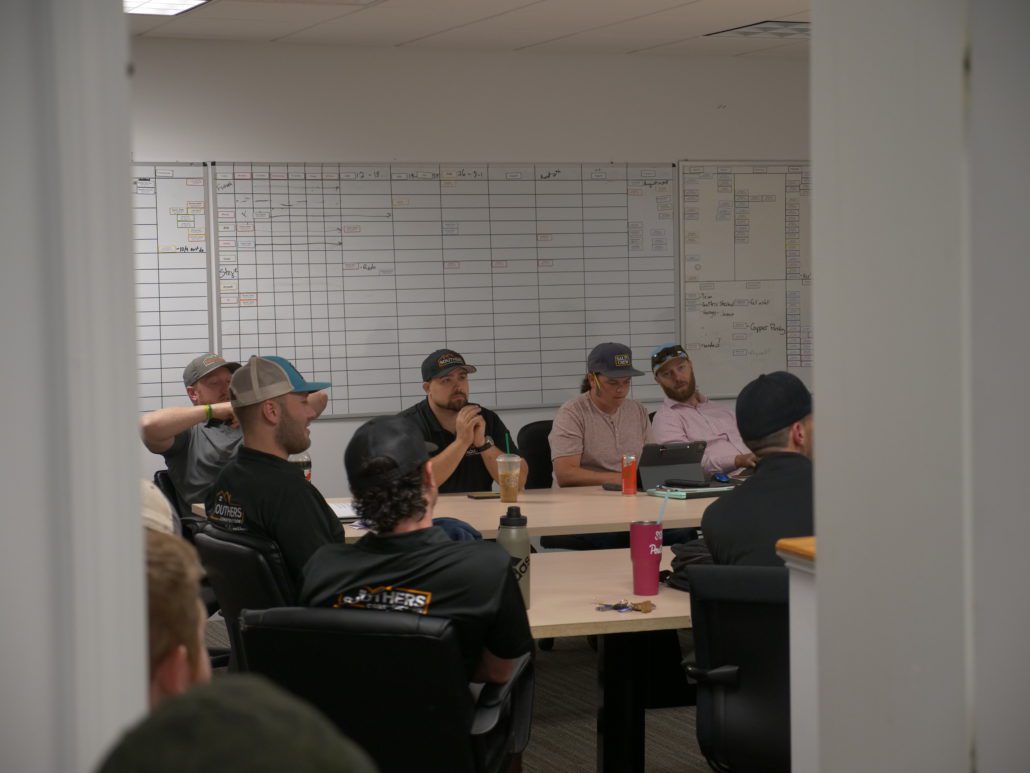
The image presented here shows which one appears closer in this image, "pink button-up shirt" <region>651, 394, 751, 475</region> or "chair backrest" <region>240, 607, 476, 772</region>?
"chair backrest" <region>240, 607, 476, 772</region>

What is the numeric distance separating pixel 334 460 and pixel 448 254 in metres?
1.22

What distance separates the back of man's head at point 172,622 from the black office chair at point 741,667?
1.40 m

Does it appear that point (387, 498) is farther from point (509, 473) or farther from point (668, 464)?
point (668, 464)

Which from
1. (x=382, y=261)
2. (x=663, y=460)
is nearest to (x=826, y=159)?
(x=663, y=460)

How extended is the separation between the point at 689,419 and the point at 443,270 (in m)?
1.57

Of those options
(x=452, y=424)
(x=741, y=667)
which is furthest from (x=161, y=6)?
(x=741, y=667)

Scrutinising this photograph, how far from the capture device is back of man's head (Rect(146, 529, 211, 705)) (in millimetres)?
1358

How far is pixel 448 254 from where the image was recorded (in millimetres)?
6195

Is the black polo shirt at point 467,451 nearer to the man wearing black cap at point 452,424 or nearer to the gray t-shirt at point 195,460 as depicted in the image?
the man wearing black cap at point 452,424

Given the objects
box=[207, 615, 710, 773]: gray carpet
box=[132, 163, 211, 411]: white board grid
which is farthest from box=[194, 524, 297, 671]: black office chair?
box=[132, 163, 211, 411]: white board grid

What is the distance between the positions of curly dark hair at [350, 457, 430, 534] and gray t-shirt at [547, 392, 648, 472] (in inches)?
103

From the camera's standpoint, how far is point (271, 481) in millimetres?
3203

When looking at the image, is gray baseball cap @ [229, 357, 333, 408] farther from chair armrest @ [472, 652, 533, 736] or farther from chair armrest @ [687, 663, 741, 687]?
chair armrest @ [687, 663, 741, 687]

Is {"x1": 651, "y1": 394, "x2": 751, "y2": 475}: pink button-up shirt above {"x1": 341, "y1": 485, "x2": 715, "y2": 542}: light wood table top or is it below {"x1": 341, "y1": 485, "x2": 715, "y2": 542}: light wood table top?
above
